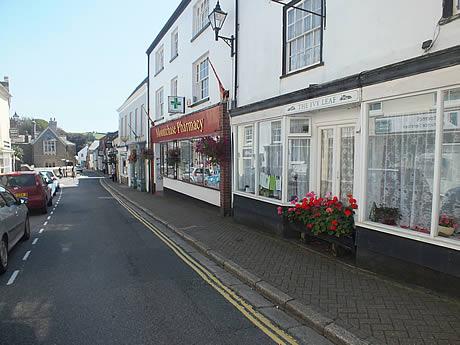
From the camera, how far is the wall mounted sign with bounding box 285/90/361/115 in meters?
6.00

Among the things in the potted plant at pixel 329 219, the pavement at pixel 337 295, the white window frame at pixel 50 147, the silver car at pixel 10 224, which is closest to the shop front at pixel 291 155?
the potted plant at pixel 329 219

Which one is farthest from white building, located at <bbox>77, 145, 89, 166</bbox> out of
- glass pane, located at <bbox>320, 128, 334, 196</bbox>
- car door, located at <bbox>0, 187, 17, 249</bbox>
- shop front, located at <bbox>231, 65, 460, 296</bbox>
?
glass pane, located at <bbox>320, 128, 334, 196</bbox>

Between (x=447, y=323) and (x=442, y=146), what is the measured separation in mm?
2208

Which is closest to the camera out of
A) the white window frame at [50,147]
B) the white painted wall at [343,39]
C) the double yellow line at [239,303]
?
the double yellow line at [239,303]

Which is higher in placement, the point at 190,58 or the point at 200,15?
the point at 200,15

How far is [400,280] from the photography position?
205 inches

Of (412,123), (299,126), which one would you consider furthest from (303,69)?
(412,123)

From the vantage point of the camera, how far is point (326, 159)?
24.9ft

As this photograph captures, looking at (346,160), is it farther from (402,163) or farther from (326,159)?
(402,163)

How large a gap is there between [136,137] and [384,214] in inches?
915

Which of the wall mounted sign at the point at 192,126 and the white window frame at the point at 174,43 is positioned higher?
the white window frame at the point at 174,43

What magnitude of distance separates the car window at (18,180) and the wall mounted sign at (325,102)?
35.4 feet

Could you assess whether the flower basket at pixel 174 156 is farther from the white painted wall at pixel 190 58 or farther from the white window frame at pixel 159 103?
the white window frame at pixel 159 103

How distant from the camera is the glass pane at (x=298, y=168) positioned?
26.1 feet
